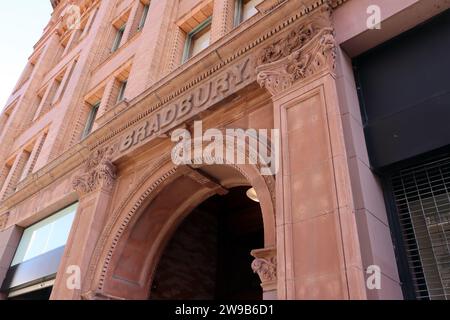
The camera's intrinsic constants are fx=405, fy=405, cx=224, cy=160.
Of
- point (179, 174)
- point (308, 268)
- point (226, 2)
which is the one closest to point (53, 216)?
point (179, 174)

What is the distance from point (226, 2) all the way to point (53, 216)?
8438 millimetres

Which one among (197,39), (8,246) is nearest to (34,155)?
(8,246)

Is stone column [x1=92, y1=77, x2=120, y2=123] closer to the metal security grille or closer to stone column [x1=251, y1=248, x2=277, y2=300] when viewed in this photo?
stone column [x1=251, y1=248, x2=277, y2=300]

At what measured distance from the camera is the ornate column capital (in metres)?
5.90

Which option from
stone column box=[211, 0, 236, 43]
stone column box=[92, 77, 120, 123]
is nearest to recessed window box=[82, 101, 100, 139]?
stone column box=[92, 77, 120, 123]

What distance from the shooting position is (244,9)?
11492mm

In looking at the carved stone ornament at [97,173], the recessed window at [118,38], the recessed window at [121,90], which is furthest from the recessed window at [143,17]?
the carved stone ornament at [97,173]

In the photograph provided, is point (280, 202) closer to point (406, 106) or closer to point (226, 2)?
point (406, 106)

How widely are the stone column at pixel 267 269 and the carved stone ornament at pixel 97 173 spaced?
5566 mm

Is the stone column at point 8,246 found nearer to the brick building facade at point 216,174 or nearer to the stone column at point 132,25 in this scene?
the brick building facade at point 216,174

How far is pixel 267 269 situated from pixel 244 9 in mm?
8056

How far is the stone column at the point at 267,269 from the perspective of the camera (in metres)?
5.84

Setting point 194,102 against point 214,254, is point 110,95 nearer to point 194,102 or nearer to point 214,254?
point 194,102
